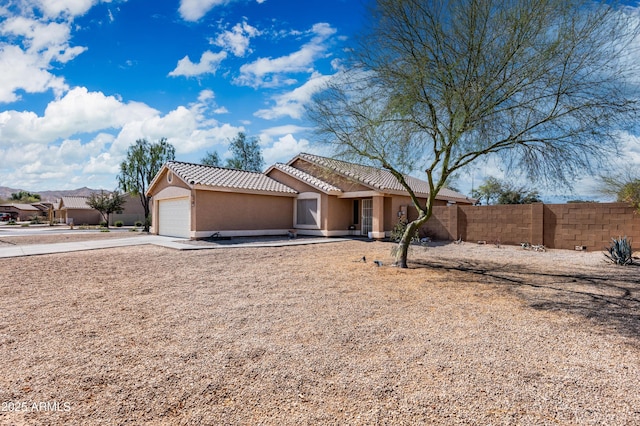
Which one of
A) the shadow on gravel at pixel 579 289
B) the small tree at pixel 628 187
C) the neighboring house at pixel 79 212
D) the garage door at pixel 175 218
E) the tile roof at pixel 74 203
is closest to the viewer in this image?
the shadow on gravel at pixel 579 289

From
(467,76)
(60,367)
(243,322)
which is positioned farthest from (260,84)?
(60,367)

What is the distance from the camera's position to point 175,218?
2062 cm

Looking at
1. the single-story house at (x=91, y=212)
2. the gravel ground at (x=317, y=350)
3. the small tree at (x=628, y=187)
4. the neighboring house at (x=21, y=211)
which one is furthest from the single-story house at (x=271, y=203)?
the neighboring house at (x=21, y=211)

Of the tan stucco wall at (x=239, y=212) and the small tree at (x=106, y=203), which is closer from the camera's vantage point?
the tan stucco wall at (x=239, y=212)

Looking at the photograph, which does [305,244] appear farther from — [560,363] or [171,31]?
[560,363]

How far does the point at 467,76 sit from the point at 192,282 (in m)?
8.39

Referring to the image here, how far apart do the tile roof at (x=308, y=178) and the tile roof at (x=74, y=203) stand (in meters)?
37.5

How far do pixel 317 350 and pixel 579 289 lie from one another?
689 centimetres

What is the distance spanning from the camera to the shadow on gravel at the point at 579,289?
5.88m

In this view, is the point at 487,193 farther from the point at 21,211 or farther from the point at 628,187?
the point at 21,211

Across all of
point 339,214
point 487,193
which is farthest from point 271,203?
point 487,193

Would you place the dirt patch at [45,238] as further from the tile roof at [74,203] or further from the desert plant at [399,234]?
the tile roof at [74,203]

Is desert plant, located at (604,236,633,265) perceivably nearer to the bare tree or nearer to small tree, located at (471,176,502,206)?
the bare tree

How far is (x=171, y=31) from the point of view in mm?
13766
